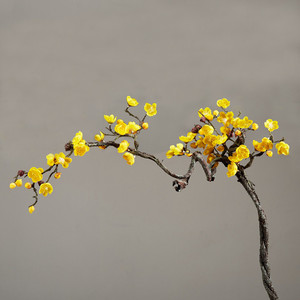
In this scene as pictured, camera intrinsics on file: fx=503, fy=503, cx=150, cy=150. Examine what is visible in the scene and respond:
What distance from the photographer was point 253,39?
1904 mm

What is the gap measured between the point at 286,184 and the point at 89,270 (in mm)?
830

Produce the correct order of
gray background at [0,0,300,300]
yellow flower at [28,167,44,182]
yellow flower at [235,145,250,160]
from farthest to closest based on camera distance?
gray background at [0,0,300,300]
yellow flower at [235,145,250,160]
yellow flower at [28,167,44,182]

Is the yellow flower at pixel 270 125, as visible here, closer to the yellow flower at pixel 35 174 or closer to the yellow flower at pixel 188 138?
the yellow flower at pixel 188 138

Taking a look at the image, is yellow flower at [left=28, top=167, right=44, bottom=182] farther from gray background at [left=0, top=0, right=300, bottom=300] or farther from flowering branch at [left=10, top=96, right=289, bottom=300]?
gray background at [left=0, top=0, right=300, bottom=300]

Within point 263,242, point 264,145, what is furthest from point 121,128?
point 263,242

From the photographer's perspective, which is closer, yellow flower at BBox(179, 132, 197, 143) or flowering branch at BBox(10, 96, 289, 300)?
flowering branch at BBox(10, 96, 289, 300)

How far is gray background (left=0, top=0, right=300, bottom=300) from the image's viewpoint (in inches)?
74.8

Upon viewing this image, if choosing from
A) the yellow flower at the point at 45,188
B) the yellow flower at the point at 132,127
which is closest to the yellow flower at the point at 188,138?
the yellow flower at the point at 132,127

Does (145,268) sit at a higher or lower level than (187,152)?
higher

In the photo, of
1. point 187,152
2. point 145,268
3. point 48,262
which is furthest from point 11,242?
point 187,152

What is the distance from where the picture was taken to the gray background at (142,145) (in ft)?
6.23

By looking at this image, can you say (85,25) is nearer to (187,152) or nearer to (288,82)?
(288,82)

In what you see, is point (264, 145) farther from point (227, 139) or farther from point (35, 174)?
point (35, 174)

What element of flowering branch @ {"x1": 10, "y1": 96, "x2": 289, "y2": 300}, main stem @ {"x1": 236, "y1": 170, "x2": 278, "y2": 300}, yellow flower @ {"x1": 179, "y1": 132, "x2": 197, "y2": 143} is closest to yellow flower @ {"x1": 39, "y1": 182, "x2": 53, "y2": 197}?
flowering branch @ {"x1": 10, "y1": 96, "x2": 289, "y2": 300}
